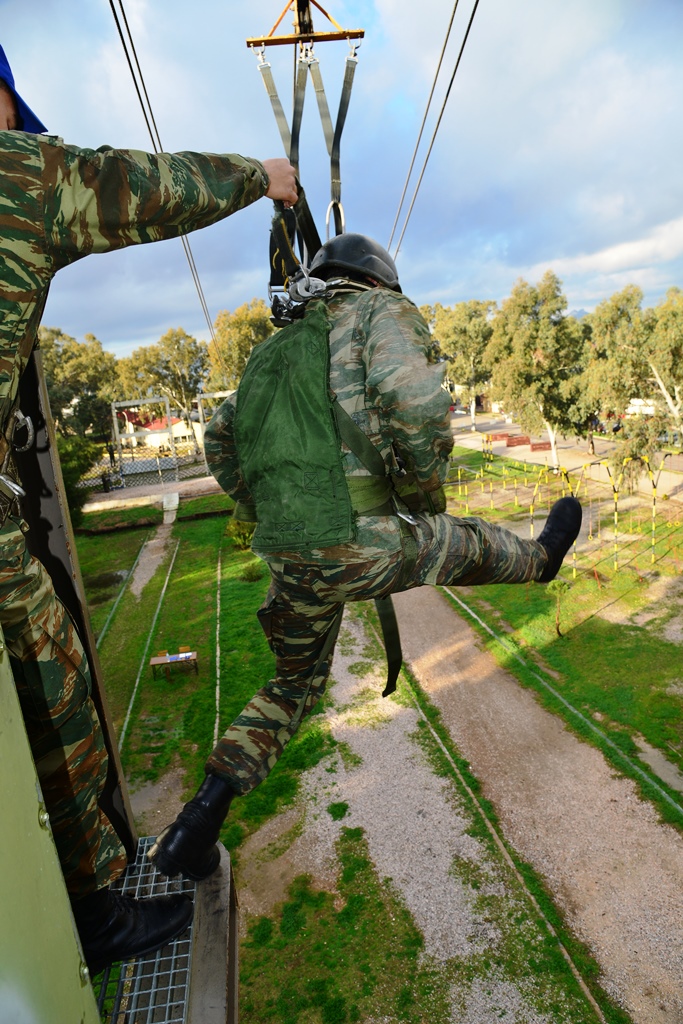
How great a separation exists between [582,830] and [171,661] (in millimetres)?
7123

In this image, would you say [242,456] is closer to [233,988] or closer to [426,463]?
[426,463]

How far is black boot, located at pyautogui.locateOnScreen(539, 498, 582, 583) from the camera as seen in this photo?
3795 millimetres

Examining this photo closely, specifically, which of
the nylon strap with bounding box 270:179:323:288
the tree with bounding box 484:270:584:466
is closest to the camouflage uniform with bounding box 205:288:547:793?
the nylon strap with bounding box 270:179:323:288

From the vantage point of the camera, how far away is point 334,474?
104 inches

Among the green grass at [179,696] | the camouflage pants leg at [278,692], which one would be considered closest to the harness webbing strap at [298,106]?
the camouflage pants leg at [278,692]

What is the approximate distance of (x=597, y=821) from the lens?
7.41 metres

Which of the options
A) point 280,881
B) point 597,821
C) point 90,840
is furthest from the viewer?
point 597,821

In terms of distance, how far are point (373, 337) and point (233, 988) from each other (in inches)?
120

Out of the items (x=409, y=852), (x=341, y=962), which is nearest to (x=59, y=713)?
(x=341, y=962)

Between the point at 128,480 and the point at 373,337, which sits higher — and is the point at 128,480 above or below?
below

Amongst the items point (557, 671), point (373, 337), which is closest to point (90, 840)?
point (373, 337)

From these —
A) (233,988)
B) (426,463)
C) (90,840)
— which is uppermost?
(426,463)

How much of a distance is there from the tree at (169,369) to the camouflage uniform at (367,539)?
49009 mm

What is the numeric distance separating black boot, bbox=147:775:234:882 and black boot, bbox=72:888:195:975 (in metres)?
0.14
